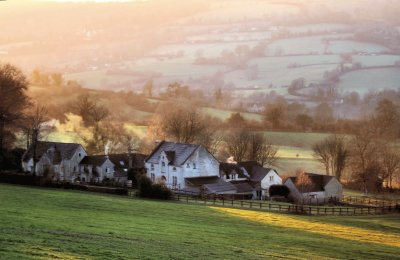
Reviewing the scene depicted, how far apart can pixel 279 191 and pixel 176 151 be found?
40.7ft

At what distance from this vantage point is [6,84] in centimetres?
6700

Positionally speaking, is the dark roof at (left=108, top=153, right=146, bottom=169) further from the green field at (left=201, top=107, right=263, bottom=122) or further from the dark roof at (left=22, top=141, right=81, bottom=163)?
the green field at (left=201, top=107, right=263, bottom=122)

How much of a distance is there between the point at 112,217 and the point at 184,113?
61.5m

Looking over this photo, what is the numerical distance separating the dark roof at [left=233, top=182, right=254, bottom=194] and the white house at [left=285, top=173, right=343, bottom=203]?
4.44 m

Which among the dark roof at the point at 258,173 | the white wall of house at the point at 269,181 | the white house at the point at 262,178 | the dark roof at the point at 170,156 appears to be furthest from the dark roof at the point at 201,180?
the white wall of house at the point at 269,181

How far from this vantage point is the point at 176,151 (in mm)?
68000

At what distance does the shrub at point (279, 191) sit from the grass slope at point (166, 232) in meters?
22.0

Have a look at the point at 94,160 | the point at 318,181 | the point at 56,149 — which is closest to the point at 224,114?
the point at 318,181

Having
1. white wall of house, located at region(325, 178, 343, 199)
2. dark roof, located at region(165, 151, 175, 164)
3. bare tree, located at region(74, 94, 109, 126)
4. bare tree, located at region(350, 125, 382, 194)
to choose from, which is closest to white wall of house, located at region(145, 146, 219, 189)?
dark roof, located at region(165, 151, 175, 164)

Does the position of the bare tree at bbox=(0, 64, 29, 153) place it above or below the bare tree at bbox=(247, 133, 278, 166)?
above

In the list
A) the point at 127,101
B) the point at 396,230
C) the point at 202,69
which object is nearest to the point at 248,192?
the point at 396,230

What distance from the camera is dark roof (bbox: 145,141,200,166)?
66562 mm

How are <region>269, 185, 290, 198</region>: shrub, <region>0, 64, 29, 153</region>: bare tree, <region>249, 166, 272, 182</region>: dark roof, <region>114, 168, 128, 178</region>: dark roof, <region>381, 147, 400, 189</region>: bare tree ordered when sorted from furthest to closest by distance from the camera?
<region>381, 147, 400, 189</region>: bare tree → <region>114, 168, 128, 178</region>: dark roof → <region>249, 166, 272, 182</region>: dark roof → <region>269, 185, 290, 198</region>: shrub → <region>0, 64, 29, 153</region>: bare tree

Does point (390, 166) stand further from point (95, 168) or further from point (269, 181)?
point (95, 168)
